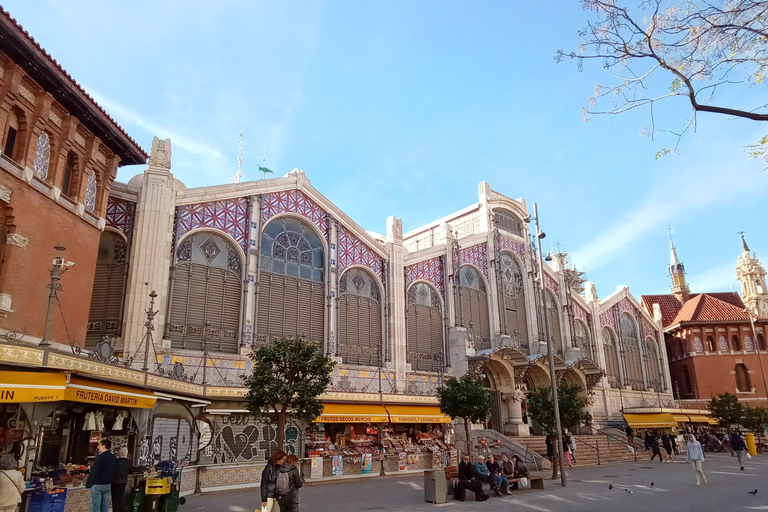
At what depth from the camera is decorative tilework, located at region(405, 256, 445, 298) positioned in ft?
93.1

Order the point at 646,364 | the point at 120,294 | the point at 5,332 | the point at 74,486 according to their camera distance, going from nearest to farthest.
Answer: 1. the point at 74,486
2. the point at 5,332
3. the point at 120,294
4. the point at 646,364

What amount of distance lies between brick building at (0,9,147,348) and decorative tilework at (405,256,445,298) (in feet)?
49.2

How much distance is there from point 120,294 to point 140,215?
116 inches

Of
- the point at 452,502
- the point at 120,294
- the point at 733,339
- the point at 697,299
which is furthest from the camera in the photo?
the point at 697,299

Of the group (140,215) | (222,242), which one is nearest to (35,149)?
(140,215)

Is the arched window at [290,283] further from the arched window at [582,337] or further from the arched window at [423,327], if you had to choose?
the arched window at [582,337]

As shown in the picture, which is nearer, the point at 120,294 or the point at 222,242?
the point at 120,294

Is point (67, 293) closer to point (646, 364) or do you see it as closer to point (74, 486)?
point (74, 486)

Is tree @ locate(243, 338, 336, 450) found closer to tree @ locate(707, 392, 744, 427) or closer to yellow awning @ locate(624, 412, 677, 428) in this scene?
yellow awning @ locate(624, 412, 677, 428)

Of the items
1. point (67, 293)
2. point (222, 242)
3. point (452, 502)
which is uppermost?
point (222, 242)

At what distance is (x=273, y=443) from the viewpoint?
20703 mm

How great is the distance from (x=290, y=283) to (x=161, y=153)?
7.27 meters

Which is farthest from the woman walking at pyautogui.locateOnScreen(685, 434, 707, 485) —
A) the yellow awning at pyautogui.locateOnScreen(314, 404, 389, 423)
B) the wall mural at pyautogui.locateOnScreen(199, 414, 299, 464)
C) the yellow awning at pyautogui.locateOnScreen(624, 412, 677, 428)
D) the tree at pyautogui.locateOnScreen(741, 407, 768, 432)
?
the tree at pyautogui.locateOnScreen(741, 407, 768, 432)

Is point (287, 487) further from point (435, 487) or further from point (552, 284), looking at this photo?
point (552, 284)
